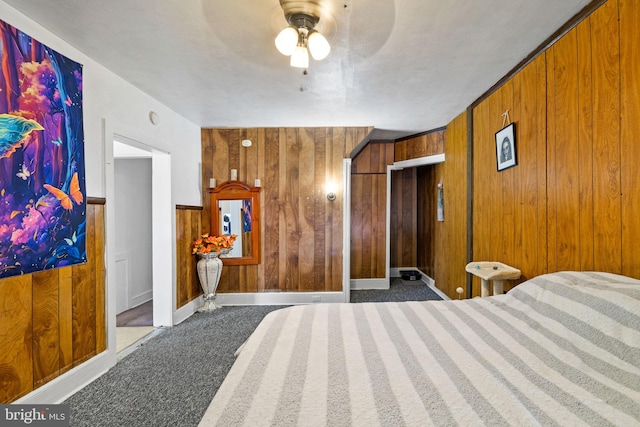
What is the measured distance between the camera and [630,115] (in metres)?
1.32

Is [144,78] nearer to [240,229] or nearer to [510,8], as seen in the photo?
[240,229]

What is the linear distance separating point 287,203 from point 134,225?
224cm

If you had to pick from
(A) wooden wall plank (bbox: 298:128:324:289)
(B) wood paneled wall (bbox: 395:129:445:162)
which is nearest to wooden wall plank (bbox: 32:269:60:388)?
(A) wooden wall plank (bbox: 298:128:324:289)

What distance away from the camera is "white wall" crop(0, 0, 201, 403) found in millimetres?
1884

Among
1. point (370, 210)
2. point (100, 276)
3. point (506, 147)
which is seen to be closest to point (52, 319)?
point (100, 276)

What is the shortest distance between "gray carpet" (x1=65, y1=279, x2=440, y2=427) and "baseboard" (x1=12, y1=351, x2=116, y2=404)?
5 centimetres

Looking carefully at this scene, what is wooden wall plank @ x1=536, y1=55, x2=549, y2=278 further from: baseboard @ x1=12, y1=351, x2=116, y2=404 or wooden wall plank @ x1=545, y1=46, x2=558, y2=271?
baseboard @ x1=12, y1=351, x2=116, y2=404

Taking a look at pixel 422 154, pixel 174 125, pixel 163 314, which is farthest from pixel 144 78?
pixel 422 154

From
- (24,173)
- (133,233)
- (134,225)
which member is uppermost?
(24,173)

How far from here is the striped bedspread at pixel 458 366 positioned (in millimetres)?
758

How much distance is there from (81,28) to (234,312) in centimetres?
311

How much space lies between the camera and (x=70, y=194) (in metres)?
1.93

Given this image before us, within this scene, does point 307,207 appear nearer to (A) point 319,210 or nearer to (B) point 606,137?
(A) point 319,210

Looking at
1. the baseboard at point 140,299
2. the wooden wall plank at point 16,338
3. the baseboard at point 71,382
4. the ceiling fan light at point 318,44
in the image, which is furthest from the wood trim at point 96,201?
the baseboard at point 140,299
